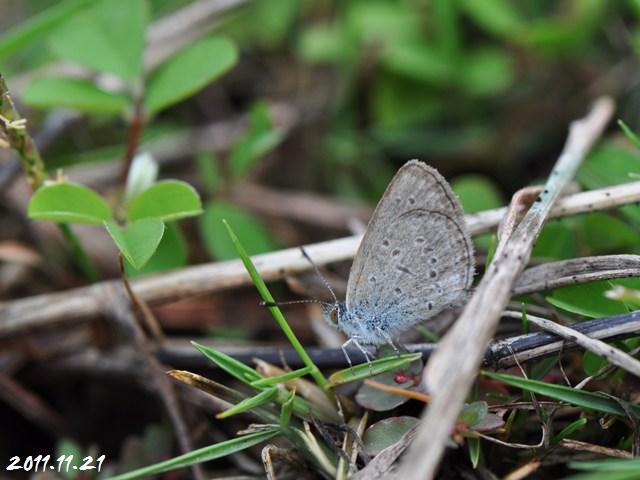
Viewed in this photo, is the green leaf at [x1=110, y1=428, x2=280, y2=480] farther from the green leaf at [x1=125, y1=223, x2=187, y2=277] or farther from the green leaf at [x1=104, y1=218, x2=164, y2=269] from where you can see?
the green leaf at [x1=125, y1=223, x2=187, y2=277]

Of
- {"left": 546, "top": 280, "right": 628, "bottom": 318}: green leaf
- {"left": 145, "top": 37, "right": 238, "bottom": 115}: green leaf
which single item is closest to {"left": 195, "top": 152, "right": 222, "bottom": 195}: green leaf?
{"left": 145, "top": 37, "right": 238, "bottom": 115}: green leaf

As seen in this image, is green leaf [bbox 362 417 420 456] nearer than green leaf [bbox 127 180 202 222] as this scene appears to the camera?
Yes

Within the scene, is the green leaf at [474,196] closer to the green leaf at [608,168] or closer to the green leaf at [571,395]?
the green leaf at [608,168]

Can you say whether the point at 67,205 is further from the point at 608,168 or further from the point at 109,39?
the point at 608,168

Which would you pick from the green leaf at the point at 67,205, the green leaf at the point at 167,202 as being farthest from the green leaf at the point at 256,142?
the green leaf at the point at 67,205

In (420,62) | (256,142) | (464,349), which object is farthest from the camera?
(420,62)

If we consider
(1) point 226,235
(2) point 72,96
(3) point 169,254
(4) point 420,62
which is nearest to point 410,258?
(3) point 169,254
